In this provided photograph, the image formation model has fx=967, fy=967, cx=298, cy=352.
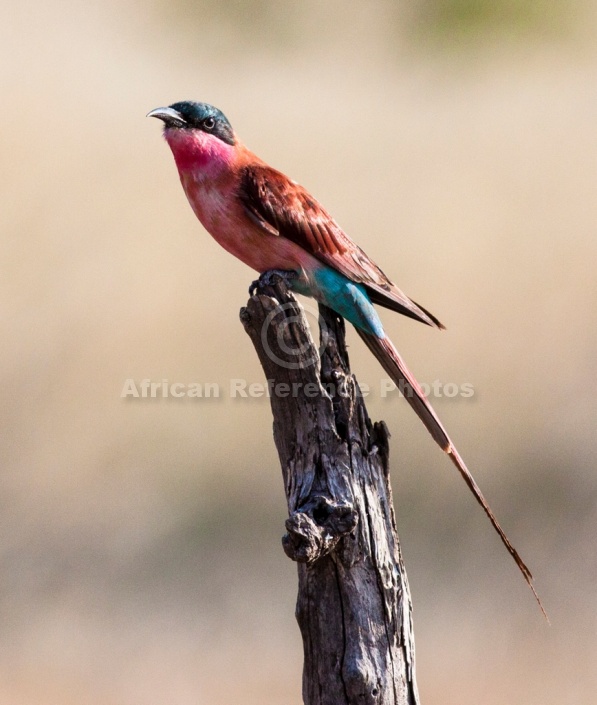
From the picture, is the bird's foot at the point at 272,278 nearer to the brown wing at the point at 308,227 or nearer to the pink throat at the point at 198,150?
the brown wing at the point at 308,227

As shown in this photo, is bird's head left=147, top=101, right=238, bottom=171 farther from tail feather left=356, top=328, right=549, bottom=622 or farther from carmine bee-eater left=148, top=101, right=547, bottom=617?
tail feather left=356, top=328, right=549, bottom=622

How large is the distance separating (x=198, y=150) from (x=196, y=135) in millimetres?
88

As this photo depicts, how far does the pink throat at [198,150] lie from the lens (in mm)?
3910

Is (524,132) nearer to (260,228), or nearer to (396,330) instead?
(396,330)

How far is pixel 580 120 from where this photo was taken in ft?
31.6

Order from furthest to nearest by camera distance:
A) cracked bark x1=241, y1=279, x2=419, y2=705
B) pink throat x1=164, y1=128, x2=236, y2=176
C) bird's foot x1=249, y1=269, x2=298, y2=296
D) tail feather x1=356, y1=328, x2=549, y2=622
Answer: pink throat x1=164, y1=128, x2=236, y2=176 < bird's foot x1=249, y1=269, x2=298, y2=296 < tail feather x1=356, y1=328, x2=549, y2=622 < cracked bark x1=241, y1=279, x2=419, y2=705

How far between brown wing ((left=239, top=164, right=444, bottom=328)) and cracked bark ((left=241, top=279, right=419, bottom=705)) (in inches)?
24.4

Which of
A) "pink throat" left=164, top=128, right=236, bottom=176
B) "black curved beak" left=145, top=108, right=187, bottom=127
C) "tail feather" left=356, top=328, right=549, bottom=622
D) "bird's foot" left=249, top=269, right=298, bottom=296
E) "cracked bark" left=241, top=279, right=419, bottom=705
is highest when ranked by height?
"black curved beak" left=145, top=108, right=187, bottom=127

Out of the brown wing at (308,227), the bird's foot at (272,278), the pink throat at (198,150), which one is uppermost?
the pink throat at (198,150)

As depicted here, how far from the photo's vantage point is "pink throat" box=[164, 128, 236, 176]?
3.91m

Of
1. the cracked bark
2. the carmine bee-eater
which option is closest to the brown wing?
the carmine bee-eater

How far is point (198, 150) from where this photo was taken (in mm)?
3926

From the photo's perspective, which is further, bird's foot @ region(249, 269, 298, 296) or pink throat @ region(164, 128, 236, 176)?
pink throat @ region(164, 128, 236, 176)

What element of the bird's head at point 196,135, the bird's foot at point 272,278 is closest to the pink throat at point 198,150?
the bird's head at point 196,135
